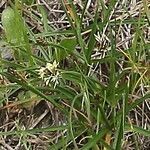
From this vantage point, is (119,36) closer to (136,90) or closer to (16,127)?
(136,90)

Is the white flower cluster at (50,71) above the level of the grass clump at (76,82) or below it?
above

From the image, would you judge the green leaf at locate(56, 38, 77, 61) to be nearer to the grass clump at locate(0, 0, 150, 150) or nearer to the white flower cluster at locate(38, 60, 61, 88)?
the grass clump at locate(0, 0, 150, 150)

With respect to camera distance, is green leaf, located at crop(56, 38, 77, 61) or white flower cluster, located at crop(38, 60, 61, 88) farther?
green leaf, located at crop(56, 38, 77, 61)

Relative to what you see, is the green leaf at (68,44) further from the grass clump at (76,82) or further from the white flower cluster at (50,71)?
the white flower cluster at (50,71)

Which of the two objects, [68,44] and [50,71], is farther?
[68,44]

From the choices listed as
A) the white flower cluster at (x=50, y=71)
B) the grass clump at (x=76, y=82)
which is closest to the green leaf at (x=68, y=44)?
the grass clump at (x=76, y=82)

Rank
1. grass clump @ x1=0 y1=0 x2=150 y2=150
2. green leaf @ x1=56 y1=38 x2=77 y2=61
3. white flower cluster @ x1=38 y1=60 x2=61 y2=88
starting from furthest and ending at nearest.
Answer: green leaf @ x1=56 y1=38 x2=77 y2=61
grass clump @ x1=0 y1=0 x2=150 y2=150
white flower cluster @ x1=38 y1=60 x2=61 y2=88

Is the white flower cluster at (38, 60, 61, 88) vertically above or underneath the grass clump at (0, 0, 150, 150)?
above

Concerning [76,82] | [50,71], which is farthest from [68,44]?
[50,71]

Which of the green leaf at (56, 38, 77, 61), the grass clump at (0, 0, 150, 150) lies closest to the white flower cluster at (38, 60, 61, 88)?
the grass clump at (0, 0, 150, 150)

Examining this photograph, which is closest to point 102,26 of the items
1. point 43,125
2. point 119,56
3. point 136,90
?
point 119,56

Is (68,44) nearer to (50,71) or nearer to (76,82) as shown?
(76,82)
